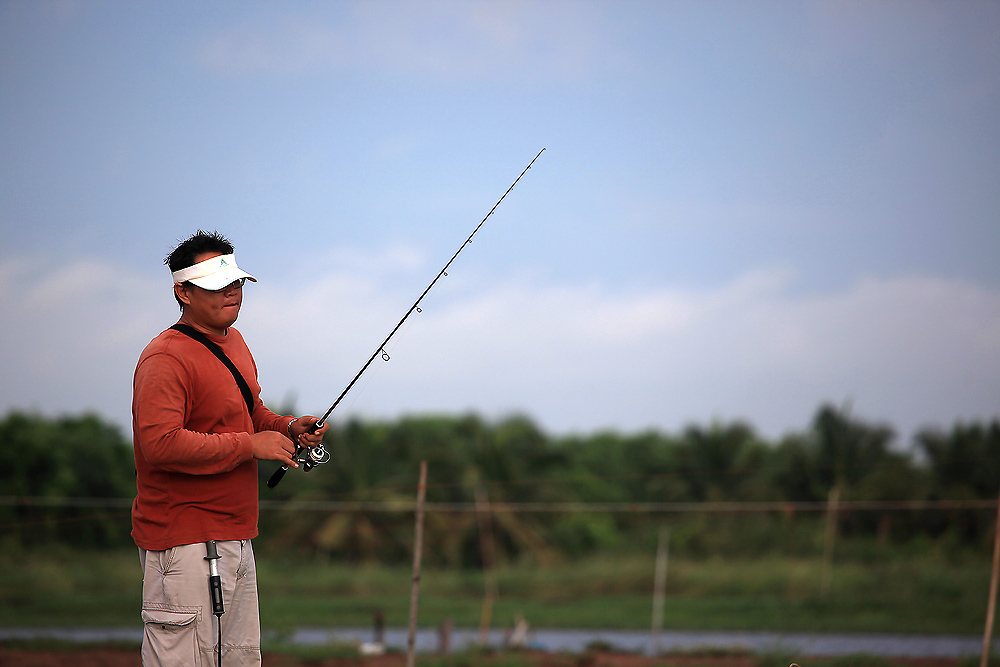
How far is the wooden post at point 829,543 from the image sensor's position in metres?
16.5

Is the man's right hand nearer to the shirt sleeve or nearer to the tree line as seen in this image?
the shirt sleeve

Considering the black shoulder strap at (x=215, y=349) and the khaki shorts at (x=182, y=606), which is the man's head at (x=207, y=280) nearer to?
the black shoulder strap at (x=215, y=349)

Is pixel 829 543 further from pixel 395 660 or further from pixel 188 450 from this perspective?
pixel 188 450

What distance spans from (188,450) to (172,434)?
63 millimetres

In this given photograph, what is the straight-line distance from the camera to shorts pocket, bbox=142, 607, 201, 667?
263cm

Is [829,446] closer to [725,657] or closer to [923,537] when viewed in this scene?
[923,537]

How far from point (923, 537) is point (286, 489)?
42.8 ft

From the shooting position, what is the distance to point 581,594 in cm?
1777

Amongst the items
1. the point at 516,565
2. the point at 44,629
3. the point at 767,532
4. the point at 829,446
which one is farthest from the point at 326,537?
the point at 829,446

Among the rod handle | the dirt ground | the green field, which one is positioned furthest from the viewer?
the green field

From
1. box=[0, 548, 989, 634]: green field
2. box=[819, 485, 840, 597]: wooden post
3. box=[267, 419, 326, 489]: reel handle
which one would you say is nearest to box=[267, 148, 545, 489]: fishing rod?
box=[267, 419, 326, 489]: reel handle

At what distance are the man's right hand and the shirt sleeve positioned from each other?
0.06ft

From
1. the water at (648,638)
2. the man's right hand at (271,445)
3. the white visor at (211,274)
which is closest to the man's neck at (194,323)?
the white visor at (211,274)

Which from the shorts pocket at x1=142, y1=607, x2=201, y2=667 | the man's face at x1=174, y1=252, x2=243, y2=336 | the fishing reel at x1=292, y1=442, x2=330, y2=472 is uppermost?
the man's face at x1=174, y1=252, x2=243, y2=336
